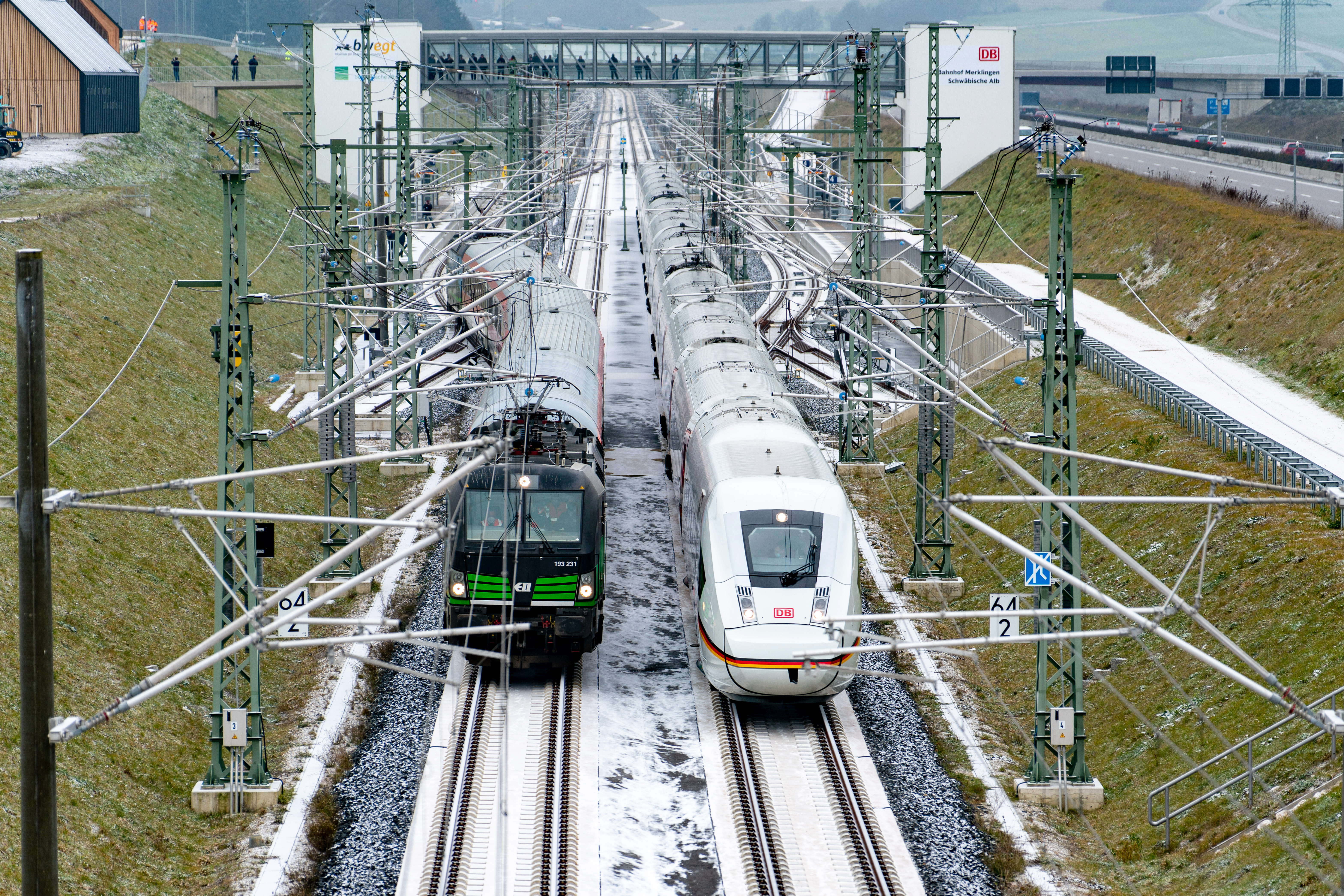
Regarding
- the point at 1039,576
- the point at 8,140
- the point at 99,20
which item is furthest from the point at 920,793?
the point at 99,20

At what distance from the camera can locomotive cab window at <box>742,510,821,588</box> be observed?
2139 centimetres

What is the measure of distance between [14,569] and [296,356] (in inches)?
995

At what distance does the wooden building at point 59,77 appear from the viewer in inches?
2403

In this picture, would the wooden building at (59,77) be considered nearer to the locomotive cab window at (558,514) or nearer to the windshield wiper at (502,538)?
the locomotive cab window at (558,514)

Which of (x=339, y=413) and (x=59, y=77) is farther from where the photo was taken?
(x=59, y=77)

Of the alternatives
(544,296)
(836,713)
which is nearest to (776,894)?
(836,713)

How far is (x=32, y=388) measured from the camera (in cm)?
1167

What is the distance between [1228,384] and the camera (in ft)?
123

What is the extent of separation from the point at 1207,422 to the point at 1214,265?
20.5 m

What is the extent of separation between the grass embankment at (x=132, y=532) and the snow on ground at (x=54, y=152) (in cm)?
92

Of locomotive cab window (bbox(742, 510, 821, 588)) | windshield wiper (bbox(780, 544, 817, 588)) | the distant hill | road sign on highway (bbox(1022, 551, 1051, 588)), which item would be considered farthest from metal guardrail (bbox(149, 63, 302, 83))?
road sign on highway (bbox(1022, 551, 1051, 588))

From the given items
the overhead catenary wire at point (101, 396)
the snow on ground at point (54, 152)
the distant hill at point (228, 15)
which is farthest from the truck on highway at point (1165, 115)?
the overhead catenary wire at point (101, 396)

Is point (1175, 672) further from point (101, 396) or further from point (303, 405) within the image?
point (303, 405)

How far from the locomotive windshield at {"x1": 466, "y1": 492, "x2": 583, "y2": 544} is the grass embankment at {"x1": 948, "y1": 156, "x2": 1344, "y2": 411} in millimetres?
19996
